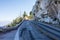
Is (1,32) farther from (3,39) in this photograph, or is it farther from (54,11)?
(54,11)

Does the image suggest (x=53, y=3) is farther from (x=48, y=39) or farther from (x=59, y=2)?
(x=48, y=39)

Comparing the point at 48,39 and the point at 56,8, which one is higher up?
the point at 56,8

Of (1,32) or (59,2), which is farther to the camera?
(59,2)

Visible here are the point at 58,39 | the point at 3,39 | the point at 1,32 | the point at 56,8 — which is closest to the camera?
Answer: the point at 58,39

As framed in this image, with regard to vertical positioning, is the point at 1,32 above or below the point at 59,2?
below

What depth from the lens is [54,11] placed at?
106 feet

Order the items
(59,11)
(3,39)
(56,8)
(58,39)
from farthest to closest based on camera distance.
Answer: (56,8)
(59,11)
(3,39)
(58,39)

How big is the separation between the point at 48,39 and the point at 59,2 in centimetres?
2098

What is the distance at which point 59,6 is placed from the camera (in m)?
30.1

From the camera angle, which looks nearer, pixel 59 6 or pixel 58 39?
pixel 58 39

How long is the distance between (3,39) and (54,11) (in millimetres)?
23643

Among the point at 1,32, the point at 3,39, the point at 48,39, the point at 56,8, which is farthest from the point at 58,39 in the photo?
the point at 56,8

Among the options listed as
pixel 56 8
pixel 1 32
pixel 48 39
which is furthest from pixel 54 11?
pixel 48 39

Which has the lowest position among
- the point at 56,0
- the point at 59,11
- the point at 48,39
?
the point at 48,39
